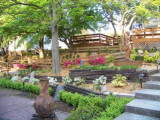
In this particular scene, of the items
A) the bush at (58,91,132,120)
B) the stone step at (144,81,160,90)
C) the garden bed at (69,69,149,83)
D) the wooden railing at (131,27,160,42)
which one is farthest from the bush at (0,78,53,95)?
the wooden railing at (131,27,160,42)

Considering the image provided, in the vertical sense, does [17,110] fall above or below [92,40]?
below

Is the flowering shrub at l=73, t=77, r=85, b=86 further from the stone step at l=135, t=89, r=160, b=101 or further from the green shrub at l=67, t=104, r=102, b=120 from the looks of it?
the stone step at l=135, t=89, r=160, b=101

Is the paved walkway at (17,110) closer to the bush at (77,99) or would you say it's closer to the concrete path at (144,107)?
the bush at (77,99)

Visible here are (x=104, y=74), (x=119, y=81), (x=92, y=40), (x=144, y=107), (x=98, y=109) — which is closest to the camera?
(x=144, y=107)

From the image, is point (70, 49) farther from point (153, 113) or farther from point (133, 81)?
point (153, 113)

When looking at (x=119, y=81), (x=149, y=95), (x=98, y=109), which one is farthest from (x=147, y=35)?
(x=98, y=109)

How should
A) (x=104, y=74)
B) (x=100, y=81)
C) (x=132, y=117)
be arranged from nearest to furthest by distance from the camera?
(x=132, y=117) < (x=100, y=81) < (x=104, y=74)

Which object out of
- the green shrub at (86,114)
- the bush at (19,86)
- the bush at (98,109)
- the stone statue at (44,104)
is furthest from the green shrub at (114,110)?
the bush at (19,86)

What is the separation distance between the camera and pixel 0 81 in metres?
11.1

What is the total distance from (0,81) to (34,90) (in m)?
3.65

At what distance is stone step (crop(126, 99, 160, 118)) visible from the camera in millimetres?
3846

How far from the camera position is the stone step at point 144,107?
151 inches

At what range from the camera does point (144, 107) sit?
13.2ft

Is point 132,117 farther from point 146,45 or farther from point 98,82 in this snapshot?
point 146,45
